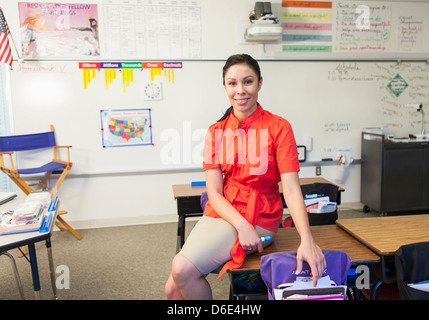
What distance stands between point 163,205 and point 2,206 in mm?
2105

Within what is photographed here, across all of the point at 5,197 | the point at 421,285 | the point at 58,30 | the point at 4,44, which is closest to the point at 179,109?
the point at 58,30

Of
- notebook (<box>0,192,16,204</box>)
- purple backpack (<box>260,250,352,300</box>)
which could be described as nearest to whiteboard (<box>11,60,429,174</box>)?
notebook (<box>0,192,16,204</box>)

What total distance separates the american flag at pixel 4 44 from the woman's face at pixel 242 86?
2.73 metres

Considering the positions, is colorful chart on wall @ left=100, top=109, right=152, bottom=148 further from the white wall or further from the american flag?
the american flag

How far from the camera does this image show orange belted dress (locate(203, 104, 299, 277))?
4.65 feet

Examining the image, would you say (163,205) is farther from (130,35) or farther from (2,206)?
(2,206)

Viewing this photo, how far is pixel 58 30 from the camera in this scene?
3508 mm

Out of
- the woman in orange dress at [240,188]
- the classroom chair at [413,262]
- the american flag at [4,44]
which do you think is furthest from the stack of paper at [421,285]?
the american flag at [4,44]

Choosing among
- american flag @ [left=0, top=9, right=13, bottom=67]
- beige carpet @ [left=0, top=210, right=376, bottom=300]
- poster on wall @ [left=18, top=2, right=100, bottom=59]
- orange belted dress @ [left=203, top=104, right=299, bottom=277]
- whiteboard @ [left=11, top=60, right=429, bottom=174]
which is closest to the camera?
orange belted dress @ [left=203, top=104, right=299, bottom=277]

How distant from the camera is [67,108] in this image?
3.63 metres

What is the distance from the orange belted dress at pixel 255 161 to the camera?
1.42 metres

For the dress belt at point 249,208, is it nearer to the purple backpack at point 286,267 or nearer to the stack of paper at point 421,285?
the purple backpack at point 286,267

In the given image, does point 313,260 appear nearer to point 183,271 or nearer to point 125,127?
point 183,271
